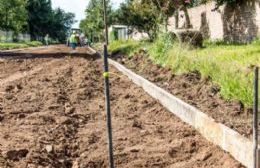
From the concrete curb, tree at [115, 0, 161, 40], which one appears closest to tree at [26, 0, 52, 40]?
tree at [115, 0, 161, 40]

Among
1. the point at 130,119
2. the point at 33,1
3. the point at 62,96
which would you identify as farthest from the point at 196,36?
the point at 33,1

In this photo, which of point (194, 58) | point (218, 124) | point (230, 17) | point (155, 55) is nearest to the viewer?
point (218, 124)

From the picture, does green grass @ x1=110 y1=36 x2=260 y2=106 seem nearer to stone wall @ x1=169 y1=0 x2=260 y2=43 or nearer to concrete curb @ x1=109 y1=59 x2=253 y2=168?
concrete curb @ x1=109 y1=59 x2=253 y2=168

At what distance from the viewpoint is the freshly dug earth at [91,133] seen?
6.58 metres

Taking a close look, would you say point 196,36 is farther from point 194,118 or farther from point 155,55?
point 194,118

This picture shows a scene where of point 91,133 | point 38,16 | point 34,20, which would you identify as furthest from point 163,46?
point 34,20

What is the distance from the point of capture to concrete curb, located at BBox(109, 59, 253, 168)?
6176mm

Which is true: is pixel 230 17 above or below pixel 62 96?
above

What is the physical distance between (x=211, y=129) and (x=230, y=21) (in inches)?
653

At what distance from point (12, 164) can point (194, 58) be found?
805 cm

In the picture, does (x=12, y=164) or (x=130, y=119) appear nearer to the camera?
(x=12, y=164)

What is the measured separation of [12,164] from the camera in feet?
20.5

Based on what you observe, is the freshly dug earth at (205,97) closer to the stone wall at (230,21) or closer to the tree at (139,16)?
the stone wall at (230,21)

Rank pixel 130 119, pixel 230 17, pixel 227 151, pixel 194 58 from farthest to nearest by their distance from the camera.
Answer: pixel 230 17
pixel 194 58
pixel 130 119
pixel 227 151
